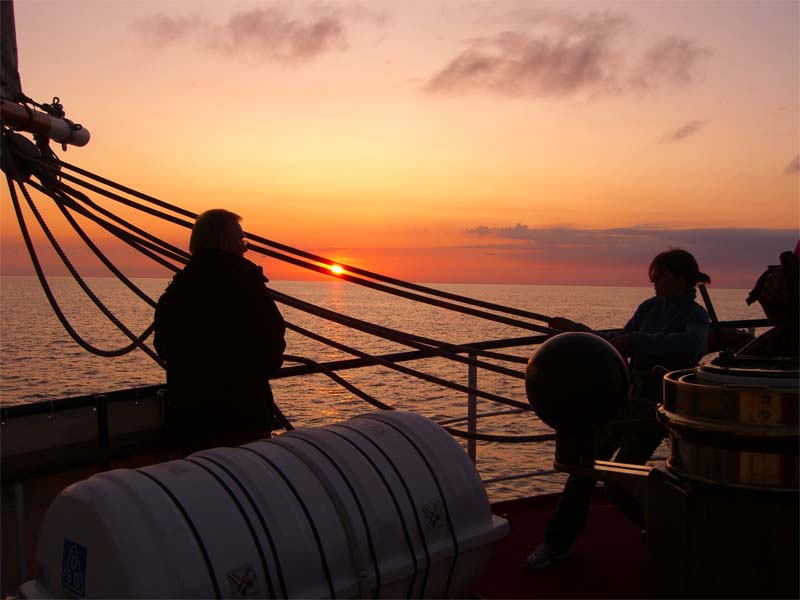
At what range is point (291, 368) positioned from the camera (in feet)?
12.9

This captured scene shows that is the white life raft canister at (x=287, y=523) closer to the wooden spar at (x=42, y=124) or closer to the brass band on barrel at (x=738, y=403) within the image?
the brass band on barrel at (x=738, y=403)

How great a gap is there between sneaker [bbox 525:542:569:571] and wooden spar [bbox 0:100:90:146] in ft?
11.7

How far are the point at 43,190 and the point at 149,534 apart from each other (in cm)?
318

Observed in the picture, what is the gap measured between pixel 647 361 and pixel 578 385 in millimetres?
1994

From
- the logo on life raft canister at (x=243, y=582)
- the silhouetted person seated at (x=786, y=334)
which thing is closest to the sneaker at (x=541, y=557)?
the logo on life raft canister at (x=243, y=582)

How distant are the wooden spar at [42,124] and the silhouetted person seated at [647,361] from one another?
318 cm

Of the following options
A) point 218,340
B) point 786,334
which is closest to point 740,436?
point 786,334

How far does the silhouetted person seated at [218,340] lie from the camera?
3215 mm

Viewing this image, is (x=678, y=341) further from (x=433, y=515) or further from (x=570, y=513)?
(x=433, y=515)

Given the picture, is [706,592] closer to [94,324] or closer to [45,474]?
[45,474]

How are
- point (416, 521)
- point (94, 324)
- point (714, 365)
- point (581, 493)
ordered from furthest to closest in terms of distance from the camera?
1. point (94, 324)
2. point (581, 493)
3. point (416, 521)
4. point (714, 365)

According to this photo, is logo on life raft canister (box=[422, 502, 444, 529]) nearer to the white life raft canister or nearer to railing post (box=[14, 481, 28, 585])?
the white life raft canister

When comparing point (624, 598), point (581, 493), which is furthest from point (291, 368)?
point (624, 598)

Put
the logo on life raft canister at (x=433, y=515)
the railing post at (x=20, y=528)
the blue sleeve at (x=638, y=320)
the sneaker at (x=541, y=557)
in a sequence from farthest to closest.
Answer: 1. the blue sleeve at (x=638, y=320)
2. the sneaker at (x=541, y=557)
3. the railing post at (x=20, y=528)
4. the logo on life raft canister at (x=433, y=515)
